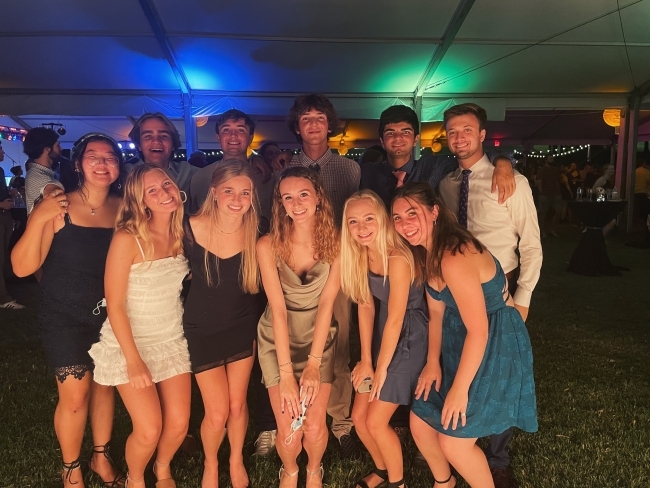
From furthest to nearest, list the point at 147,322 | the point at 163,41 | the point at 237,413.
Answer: the point at 163,41 → the point at 237,413 → the point at 147,322

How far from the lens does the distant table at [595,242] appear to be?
25.6ft

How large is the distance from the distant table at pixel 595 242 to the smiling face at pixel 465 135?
6.24 metres

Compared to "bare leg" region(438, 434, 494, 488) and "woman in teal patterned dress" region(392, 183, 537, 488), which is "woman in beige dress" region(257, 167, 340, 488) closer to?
"woman in teal patterned dress" region(392, 183, 537, 488)

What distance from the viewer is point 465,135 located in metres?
2.70

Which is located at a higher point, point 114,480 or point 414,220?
point 414,220

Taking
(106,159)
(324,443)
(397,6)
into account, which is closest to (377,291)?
(324,443)

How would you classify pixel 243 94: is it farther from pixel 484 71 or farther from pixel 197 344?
pixel 197 344

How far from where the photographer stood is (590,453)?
290 cm

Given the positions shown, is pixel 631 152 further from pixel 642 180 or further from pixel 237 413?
pixel 237 413

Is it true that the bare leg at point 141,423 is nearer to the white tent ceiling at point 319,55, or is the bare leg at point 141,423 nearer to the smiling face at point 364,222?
the smiling face at point 364,222

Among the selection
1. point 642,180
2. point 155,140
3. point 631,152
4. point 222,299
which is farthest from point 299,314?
point 642,180

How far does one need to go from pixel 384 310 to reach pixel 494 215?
0.88m

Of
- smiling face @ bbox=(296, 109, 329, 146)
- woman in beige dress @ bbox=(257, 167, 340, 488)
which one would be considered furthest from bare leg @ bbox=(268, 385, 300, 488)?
smiling face @ bbox=(296, 109, 329, 146)

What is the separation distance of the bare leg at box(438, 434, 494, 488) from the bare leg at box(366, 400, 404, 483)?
33 centimetres
